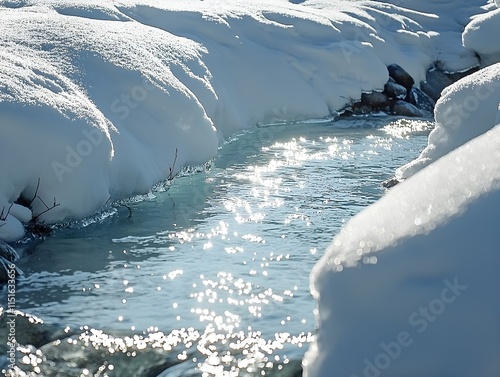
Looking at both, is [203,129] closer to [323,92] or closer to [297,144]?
[297,144]

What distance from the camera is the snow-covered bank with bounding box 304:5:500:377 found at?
3404mm

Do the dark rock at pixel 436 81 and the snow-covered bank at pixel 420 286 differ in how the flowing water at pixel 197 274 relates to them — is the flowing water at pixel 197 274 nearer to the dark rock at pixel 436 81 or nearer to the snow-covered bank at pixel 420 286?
the snow-covered bank at pixel 420 286

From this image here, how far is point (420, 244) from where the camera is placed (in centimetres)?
361

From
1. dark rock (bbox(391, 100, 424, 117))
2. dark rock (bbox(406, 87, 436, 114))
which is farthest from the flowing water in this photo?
dark rock (bbox(406, 87, 436, 114))

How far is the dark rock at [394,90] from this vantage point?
21.9m

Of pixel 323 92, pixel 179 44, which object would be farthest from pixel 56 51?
pixel 323 92

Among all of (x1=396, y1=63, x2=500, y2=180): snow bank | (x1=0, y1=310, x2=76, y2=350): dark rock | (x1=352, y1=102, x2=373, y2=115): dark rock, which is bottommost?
(x1=352, y1=102, x2=373, y2=115): dark rock

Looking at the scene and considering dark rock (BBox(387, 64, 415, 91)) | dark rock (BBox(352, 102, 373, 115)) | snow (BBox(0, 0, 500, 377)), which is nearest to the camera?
snow (BBox(0, 0, 500, 377))

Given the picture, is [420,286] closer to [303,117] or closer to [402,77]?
[303,117]

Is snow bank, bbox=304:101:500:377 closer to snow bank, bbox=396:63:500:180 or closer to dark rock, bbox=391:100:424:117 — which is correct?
snow bank, bbox=396:63:500:180

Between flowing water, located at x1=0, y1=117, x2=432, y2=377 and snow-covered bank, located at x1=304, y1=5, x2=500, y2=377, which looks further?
flowing water, located at x1=0, y1=117, x2=432, y2=377

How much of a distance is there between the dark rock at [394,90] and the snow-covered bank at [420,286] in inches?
723

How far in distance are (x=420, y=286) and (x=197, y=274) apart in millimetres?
4966

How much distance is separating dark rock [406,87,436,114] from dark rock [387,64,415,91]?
226 millimetres
